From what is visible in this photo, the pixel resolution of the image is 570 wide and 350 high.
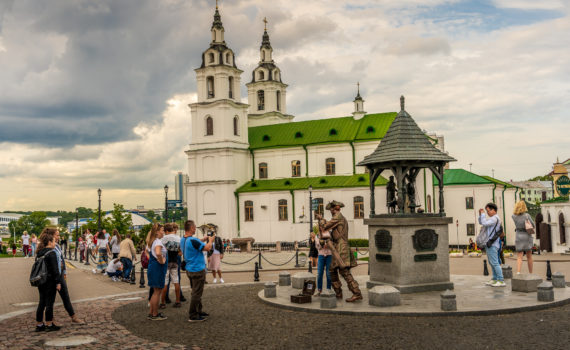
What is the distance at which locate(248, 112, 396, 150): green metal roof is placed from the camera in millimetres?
52438

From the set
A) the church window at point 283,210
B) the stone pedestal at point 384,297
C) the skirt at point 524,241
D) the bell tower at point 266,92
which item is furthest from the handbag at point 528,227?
the bell tower at point 266,92

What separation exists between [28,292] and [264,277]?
8.46 m

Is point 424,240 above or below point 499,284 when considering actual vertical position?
above

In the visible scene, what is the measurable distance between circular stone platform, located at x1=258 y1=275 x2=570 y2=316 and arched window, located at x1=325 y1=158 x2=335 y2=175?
131ft

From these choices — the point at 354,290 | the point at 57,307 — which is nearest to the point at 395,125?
the point at 354,290

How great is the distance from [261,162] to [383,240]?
43.8 m

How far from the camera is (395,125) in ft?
49.8

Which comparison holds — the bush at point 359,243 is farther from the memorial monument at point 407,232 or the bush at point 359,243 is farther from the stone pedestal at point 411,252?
the stone pedestal at point 411,252

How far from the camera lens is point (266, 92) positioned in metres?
65.6

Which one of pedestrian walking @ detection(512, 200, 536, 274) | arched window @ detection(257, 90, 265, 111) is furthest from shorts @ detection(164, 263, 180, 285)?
arched window @ detection(257, 90, 265, 111)

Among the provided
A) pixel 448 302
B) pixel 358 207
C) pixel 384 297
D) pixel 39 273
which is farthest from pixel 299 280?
pixel 358 207

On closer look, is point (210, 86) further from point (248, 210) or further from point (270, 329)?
point (270, 329)

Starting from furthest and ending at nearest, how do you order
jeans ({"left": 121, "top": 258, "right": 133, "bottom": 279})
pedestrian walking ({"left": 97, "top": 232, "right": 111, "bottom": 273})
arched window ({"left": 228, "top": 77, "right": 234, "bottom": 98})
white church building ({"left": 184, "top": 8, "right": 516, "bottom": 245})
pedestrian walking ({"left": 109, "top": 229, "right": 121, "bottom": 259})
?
arched window ({"left": 228, "top": 77, "right": 234, "bottom": 98}) → white church building ({"left": 184, "top": 8, "right": 516, "bottom": 245}) → pedestrian walking ({"left": 97, "top": 232, "right": 111, "bottom": 273}) → pedestrian walking ({"left": 109, "top": 229, "right": 121, "bottom": 259}) → jeans ({"left": 121, "top": 258, "right": 133, "bottom": 279})

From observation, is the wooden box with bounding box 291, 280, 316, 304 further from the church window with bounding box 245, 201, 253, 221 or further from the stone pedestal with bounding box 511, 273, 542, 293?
the church window with bounding box 245, 201, 253, 221
